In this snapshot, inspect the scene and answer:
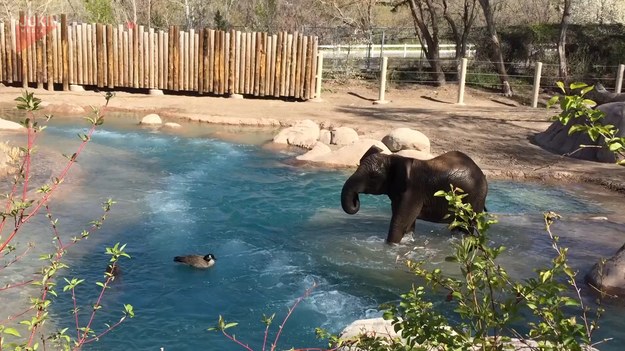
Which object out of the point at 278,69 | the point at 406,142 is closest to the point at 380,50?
the point at 278,69

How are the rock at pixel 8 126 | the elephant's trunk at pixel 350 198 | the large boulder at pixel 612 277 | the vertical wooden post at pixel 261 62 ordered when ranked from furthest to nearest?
the vertical wooden post at pixel 261 62
the rock at pixel 8 126
the elephant's trunk at pixel 350 198
the large boulder at pixel 612 277

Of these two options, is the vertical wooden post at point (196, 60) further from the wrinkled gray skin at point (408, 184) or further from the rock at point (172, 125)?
the wrinkled gray skin at point (408, 184)

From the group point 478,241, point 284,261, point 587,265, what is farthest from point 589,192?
Answer: point 478,241

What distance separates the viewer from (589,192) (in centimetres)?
1113

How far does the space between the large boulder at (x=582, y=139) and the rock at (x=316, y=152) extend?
4521 millimetres

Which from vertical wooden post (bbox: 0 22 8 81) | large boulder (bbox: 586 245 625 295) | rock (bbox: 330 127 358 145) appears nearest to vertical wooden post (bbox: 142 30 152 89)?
vertical wooden post (bbox: 0 22 8 81)

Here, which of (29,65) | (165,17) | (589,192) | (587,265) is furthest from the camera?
(165,17)

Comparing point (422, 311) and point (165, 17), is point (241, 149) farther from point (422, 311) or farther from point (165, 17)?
point (165, 17)

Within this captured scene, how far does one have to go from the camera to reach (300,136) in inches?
561

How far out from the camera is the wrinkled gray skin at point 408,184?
7.62m

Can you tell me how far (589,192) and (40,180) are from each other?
865 cm

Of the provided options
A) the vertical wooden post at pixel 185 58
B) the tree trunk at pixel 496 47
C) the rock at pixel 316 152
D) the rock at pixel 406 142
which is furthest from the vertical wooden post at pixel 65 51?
the tree trunk at pixel 496 47

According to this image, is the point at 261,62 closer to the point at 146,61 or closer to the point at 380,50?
the point at 146,61

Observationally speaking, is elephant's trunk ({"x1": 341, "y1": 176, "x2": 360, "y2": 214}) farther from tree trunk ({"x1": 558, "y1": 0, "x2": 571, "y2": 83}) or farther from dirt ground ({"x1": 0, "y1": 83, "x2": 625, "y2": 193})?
tree trunk ({"x1": 558, "y1": 0, "x2": 571, "y2": 83})
